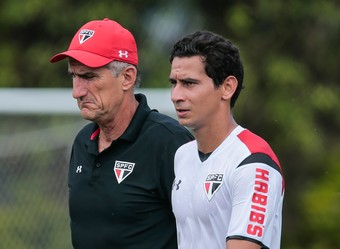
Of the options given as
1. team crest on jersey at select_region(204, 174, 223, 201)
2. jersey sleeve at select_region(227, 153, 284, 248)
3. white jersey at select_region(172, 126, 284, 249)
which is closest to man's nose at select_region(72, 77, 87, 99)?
white jersey at select_region(172, 126, 284, 249)

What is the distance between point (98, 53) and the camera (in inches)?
208

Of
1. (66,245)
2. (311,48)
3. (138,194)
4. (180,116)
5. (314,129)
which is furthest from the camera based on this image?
(311,48)

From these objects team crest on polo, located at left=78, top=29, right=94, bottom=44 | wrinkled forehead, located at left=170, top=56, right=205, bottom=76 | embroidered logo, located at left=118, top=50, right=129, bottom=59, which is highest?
team crest on polo, located at left=78, top=29, right=94, bottom=44

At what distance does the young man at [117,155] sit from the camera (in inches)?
204

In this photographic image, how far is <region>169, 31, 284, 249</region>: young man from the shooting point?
4355 millimetres

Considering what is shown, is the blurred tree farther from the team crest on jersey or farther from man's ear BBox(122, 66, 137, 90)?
the team crest on jersey

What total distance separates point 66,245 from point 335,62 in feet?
21.3

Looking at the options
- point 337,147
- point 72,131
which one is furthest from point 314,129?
point 72,131

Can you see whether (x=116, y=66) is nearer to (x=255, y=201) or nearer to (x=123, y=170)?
(x=123, y=170)

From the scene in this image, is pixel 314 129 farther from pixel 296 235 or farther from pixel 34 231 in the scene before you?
pixel 34 231

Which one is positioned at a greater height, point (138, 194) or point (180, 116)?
point (180, 116)

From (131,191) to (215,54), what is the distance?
2.93ft

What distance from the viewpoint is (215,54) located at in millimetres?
4637

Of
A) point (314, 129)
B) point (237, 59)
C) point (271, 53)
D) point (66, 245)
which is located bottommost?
point (66, 245)
